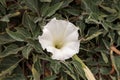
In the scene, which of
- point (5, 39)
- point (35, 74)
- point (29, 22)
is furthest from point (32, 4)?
point (35, 74)

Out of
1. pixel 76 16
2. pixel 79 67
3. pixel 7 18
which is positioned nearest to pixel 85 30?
pixel 76 16

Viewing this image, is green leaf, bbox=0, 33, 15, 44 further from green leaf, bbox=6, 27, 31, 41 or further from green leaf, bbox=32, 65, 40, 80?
green leaf, bbox=32, 65, 40, 80

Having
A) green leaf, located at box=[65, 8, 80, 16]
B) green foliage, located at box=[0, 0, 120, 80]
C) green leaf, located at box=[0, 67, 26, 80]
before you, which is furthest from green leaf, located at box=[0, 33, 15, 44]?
green leaf, located at box=[65, 8, 80, 16]

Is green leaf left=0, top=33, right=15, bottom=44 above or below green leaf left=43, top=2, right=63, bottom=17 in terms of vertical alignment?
below

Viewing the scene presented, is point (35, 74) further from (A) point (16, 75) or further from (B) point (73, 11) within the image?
(B) point (73, 11)

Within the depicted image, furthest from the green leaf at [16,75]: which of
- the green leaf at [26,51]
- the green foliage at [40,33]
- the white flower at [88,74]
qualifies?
the white flower at [88,74]

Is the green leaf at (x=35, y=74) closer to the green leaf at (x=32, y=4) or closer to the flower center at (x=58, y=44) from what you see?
the flower center at (x=58, y=44)
